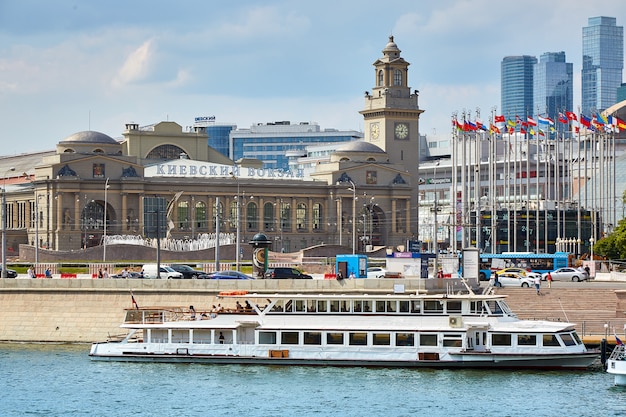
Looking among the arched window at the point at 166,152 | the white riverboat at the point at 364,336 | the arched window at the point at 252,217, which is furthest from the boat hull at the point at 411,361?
the arched window at the point at 166,152

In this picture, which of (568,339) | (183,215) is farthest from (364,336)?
(183,215)

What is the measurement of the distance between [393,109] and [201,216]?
106 feet

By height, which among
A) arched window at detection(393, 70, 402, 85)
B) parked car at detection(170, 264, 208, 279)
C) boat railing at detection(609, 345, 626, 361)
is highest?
arched window at detection(393, 70, 402, 85)

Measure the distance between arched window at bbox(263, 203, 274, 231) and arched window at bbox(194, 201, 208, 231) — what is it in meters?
8.17

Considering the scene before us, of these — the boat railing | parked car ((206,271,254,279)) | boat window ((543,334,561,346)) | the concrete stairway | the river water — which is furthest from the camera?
parked car ((206,271,254,279))

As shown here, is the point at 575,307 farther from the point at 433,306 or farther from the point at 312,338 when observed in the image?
the point at 312,338

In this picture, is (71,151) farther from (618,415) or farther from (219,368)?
(618,415)

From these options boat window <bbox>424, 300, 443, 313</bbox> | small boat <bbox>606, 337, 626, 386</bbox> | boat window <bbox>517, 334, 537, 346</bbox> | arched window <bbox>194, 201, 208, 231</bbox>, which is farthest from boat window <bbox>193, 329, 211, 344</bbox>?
arched window <bbox>194, 201, 208, 231</bbox>

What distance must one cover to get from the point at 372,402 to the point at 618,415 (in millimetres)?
11024

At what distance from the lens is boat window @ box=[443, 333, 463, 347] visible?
236 ft

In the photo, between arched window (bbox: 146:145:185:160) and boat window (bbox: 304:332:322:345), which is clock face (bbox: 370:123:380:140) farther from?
boat window (bbox: 304:332:322:345)

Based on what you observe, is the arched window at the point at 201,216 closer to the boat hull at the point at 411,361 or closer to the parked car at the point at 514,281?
the parked car at the point at 514,281

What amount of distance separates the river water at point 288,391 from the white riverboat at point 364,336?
71cm

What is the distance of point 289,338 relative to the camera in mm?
73500
